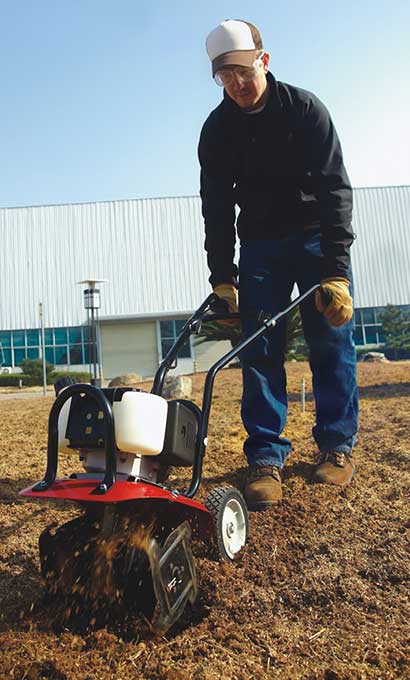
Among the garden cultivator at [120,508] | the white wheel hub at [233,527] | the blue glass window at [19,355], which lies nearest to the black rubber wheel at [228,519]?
the white wheel hub at [233,527]

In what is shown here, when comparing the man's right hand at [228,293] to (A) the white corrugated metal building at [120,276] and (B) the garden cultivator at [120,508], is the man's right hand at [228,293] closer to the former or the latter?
(B) the garden cultivator at [120,508]

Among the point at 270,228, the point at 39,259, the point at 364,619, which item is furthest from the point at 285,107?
the point at 39,259

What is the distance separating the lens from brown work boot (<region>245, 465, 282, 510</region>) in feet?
9.54

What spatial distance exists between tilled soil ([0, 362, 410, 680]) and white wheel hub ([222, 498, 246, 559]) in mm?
55

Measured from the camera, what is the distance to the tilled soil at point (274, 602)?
181 centimetres

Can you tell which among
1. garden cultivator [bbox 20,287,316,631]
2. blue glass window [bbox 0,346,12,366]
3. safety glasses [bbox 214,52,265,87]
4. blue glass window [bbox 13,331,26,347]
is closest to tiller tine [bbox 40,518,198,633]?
garden cultivator [bbox 20,287,316,631]

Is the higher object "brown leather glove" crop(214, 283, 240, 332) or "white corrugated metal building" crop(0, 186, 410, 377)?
"white corrugated metal building" crop(0, 186, 410, 377)

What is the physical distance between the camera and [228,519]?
246cm

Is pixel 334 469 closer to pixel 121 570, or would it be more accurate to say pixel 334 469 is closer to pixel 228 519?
pixel 228 519

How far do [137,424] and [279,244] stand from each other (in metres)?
1.64

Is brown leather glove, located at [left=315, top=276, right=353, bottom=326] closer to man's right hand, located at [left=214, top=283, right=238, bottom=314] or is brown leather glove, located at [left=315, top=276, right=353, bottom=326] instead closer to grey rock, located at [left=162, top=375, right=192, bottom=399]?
man's right hand, located at [left=214, top=283, right=238, bottom=314]

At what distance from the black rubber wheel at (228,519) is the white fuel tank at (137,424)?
43 cm

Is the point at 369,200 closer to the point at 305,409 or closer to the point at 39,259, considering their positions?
the point at 39,259

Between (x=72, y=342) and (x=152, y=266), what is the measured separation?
16.8ft
